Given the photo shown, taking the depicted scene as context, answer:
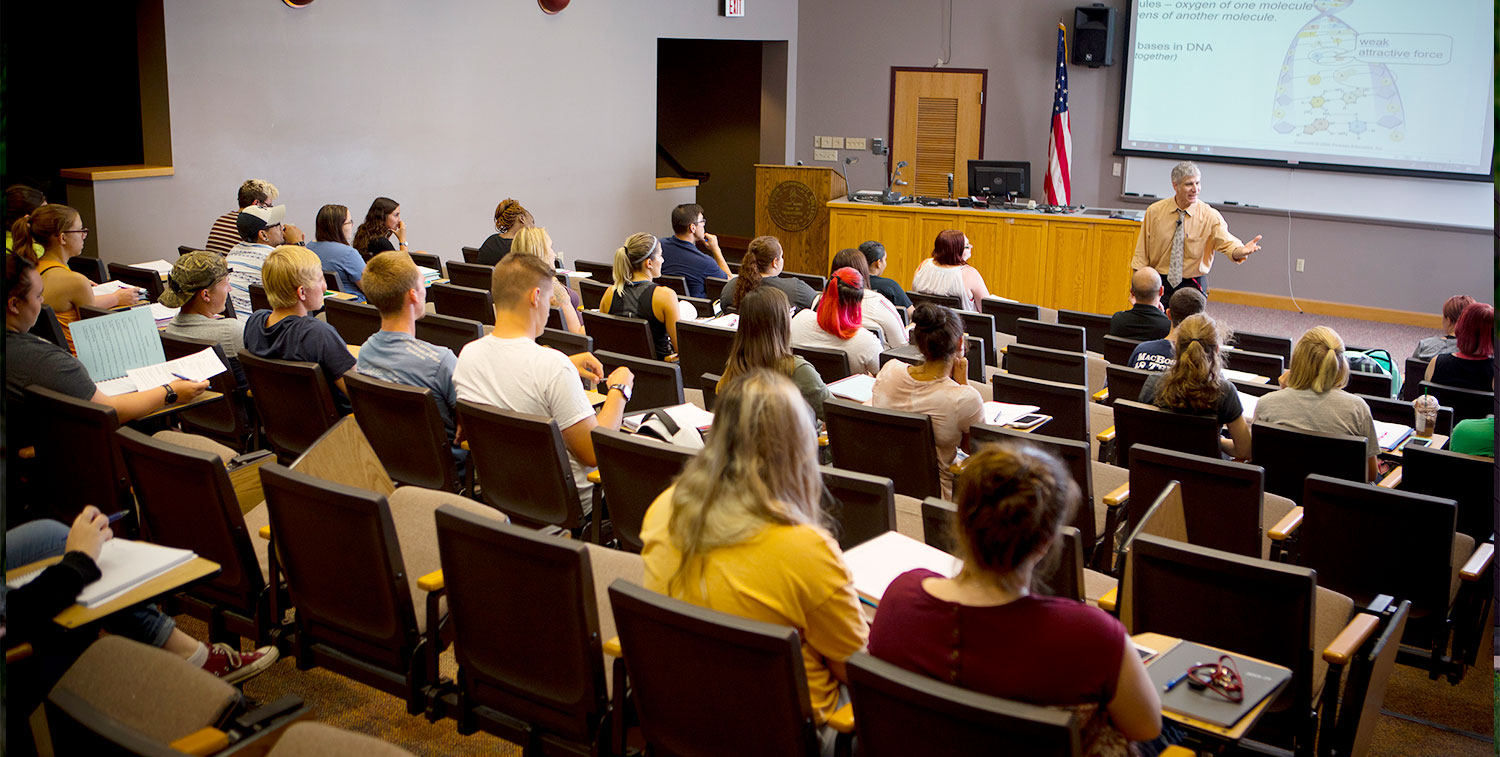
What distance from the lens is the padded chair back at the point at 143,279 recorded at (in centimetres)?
658

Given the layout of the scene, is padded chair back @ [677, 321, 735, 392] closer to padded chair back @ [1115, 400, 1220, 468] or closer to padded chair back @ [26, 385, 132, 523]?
padded chair back @ [1115, 400, 1220, 468]

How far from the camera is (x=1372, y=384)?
5629mm

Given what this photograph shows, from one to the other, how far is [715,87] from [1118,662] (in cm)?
1353

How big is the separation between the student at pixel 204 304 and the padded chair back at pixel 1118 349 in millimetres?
4338

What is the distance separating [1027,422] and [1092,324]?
334 centimetres

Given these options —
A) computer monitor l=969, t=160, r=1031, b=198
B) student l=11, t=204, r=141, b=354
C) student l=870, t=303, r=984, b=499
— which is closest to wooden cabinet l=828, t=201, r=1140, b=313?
computer monitor l=969, t=160, r=1031, b=198

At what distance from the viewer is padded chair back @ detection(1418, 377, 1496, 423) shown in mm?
5223

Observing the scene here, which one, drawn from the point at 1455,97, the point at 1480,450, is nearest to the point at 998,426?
the point at 1480,450

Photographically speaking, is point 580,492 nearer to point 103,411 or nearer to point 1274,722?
point 103,411

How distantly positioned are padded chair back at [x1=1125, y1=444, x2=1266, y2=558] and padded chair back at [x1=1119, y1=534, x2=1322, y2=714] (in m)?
0.92

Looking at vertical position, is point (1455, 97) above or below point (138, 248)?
above

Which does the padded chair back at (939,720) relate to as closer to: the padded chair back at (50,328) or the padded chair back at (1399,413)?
the padded chair back at (1399,413)

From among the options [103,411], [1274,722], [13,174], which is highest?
[13,174]

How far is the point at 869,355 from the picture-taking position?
544cm
